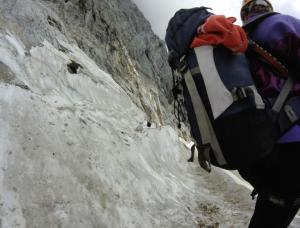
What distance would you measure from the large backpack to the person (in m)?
0.14

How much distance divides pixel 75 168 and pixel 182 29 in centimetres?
429

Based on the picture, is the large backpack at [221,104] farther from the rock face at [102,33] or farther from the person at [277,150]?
the rock face at [102,33]

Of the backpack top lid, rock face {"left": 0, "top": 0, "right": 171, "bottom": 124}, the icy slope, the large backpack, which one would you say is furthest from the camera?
rock face {"left": 0, "top": 0, "right": 171, "bottom": 124}

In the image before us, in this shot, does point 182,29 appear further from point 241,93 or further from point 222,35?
point 241,93

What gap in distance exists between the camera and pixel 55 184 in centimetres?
672

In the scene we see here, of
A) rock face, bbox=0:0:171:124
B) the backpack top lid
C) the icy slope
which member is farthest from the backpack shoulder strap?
rock face, bbox=0:0:171:124

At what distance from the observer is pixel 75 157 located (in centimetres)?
796

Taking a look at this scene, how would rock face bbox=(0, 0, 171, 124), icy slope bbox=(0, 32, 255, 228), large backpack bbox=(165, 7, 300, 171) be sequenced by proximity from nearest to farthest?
large backpack bbox=(165, 7, 300, 171) < icy slope bbox=(0, 32, 255, 228) < rock face bbox=(0, 0, 171, 124)

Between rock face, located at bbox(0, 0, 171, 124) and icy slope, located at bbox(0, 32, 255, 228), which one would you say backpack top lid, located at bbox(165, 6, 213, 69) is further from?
rock face, located at bbox(0, 0, 171, 124)

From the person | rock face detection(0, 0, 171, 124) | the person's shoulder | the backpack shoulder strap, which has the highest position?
the person's shoulder

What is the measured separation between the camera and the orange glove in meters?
3.79

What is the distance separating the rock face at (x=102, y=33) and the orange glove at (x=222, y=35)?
31.8 ft

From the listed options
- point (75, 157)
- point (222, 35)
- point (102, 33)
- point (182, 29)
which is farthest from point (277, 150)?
point (102, 33)

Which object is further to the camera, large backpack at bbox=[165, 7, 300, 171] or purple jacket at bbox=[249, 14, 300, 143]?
purple jacket at bbox=[249, 14, 300, 143]
